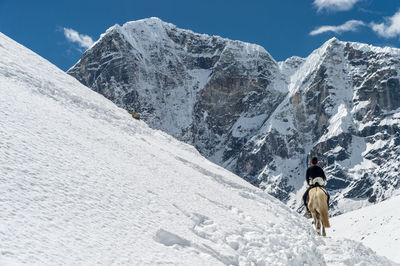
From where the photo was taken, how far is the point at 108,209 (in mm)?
7379

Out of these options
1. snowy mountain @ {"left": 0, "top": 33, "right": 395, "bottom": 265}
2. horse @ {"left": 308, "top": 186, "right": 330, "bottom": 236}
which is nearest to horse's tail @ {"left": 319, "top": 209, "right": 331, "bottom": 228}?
horse @ {"left": 308, "top": 186, "right": 330, "bottom": 236}

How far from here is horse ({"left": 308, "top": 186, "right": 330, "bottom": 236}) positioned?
15.3 m

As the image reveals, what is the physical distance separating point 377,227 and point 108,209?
127 feet

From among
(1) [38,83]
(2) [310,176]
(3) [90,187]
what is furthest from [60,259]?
(2) [310,176]

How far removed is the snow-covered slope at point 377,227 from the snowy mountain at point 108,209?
63.1ft

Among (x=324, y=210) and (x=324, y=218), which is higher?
(x=324, y=210)

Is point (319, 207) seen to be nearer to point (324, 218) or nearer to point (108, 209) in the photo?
point (324, 218)

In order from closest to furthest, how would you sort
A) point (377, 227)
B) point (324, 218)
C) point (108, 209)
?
point (108, 209), point (324, 218), point (377, 227)

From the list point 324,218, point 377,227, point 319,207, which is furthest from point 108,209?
point 377,227

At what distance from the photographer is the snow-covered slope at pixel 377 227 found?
105ft

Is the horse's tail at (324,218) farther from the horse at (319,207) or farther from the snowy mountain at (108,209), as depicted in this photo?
the snowy mountain at (108,209)

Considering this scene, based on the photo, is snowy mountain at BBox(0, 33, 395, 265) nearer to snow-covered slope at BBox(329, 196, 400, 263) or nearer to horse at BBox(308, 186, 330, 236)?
horse at BBox(308, 186, 330, 236)

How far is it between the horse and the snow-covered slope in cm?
1327

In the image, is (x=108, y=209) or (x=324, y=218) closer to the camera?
(x=108, y=209)
